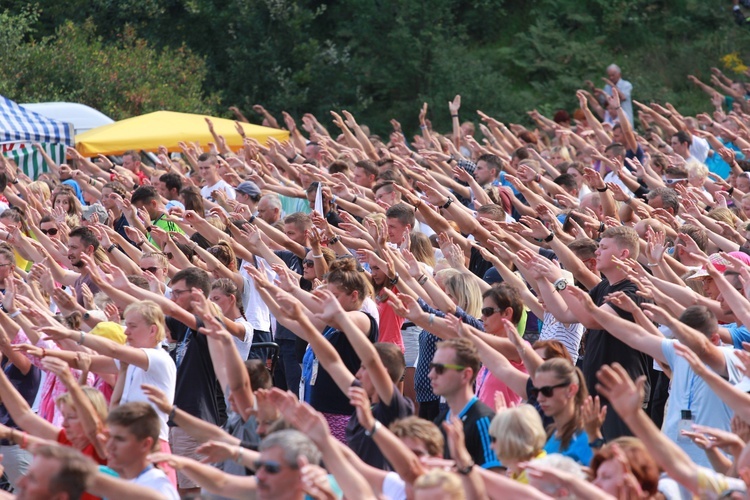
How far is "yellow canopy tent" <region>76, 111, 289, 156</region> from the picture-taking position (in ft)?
53.4

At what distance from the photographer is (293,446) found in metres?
4.66

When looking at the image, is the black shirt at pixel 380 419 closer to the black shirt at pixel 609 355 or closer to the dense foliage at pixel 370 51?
the black shirt at pixel 609 355

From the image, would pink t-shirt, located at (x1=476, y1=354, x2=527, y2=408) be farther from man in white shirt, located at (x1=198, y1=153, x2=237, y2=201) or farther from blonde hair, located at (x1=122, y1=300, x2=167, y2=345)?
man in white shirt, located at (x1=198, y1=153, x2=237, y2=201)

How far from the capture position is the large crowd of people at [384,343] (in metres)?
4.74

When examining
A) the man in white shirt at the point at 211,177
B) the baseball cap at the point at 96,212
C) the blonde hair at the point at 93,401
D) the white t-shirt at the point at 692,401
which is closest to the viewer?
the blonde hair at the point at 93,401

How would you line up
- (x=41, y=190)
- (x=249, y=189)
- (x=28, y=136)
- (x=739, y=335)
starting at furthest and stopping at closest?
(x=28, y=136), (x=41, y=190), (x=249, y=189), (x=739, y=335)

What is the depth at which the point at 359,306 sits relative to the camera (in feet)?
24.1

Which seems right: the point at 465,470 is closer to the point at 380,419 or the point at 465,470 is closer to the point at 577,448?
the point at 577,448

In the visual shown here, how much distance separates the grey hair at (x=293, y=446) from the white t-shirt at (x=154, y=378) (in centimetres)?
196

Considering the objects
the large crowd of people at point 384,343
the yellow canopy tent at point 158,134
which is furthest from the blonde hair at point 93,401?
the yellow canopy tent at point 158,134

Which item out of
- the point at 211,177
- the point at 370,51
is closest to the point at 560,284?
the point at 211,177

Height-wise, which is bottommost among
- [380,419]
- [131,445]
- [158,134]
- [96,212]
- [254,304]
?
[158,134]

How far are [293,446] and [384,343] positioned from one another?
6.05 feet

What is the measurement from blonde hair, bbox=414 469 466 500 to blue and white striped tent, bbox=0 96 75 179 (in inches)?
488
